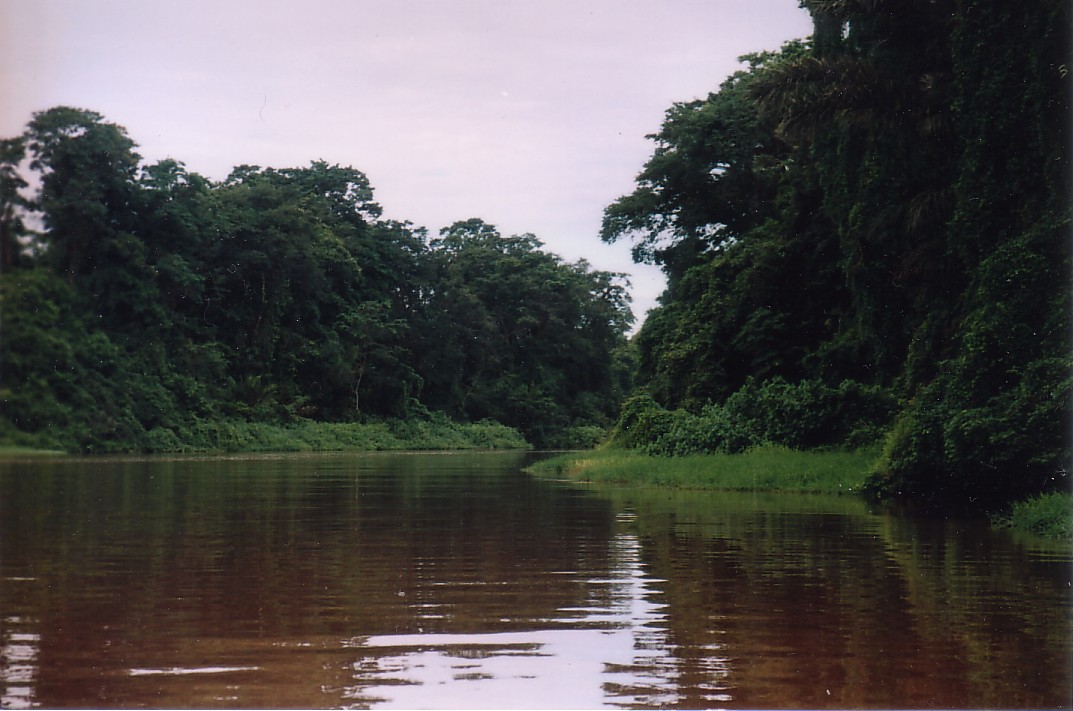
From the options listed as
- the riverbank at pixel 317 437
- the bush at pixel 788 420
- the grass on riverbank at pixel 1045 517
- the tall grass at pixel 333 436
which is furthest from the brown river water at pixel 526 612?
the tall grass at pixel 333 436

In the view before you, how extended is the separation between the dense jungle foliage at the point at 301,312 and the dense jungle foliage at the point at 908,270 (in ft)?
46.3

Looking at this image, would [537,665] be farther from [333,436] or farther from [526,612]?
[333,436]

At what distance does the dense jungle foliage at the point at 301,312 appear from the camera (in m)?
39.5

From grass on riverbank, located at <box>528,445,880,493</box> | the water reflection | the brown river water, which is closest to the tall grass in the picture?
grass on riverbank, located at <box>528,445,880,493</box>

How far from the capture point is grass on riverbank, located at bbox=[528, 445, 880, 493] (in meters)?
22.3

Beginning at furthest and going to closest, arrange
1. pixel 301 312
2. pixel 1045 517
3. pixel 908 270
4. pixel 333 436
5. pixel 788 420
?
1. pixel 301 312
2. pixel 333 436
3. pixel 788 420
4. pixel 908 270
5. pixel 1045 517

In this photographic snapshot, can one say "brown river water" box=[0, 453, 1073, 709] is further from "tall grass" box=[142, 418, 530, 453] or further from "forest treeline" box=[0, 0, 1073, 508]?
"tall grass" box=[142, 418, 530, 453]

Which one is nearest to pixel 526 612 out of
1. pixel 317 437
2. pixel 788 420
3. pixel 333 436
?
pixel 788 420

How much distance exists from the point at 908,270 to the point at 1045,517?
27.8 feet

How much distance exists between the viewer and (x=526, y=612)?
26.8ft

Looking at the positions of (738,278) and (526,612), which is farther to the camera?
(738,278)

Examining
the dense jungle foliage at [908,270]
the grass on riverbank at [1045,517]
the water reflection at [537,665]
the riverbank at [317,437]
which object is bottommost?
the water reflection at [537,665]

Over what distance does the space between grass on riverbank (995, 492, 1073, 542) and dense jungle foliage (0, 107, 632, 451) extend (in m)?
15.4

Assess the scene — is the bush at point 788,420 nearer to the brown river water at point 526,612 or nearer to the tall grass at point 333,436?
the brown river water at point 526,612
